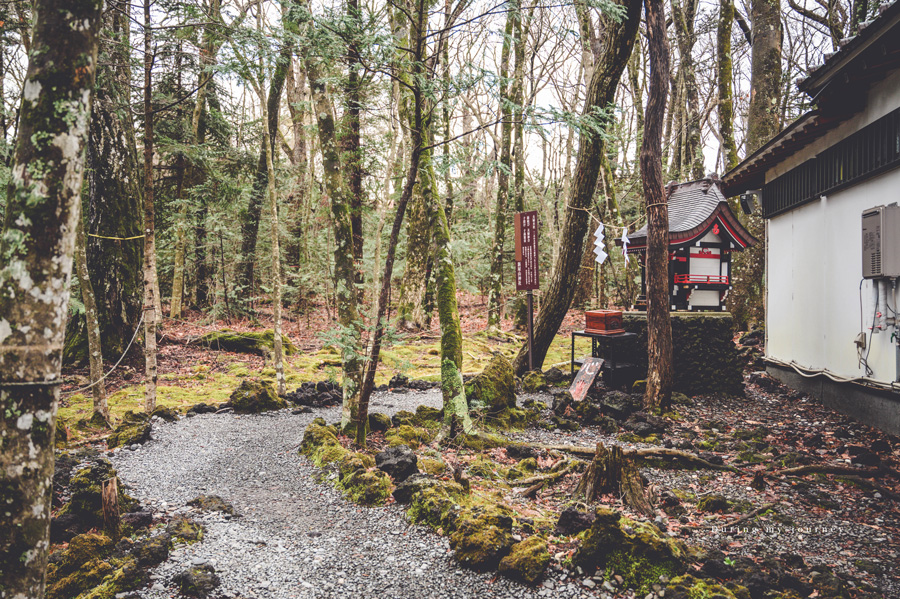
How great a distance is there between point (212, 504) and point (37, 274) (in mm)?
3008

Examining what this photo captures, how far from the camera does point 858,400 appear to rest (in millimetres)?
6844

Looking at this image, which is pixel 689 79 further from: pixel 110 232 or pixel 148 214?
pixel 110 232

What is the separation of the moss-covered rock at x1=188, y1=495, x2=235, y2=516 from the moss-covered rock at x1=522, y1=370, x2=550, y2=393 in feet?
18.7

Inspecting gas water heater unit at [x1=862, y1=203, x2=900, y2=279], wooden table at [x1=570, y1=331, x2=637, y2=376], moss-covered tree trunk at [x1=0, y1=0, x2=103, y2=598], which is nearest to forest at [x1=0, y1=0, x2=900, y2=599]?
moss-covered tree trunk at [x1=0, y1=0, x2=103, y2=598]

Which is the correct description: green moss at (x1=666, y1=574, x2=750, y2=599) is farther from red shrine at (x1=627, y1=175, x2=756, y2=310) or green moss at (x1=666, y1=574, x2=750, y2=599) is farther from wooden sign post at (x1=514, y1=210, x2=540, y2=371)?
wooden sign post at (x1=514, y1=210, x2=540, y2=371)

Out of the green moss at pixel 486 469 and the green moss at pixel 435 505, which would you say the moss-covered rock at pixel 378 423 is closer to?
the green moss at pixel 486 469

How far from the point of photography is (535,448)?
581 centimetres

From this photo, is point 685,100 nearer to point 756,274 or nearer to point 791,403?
point 756,274

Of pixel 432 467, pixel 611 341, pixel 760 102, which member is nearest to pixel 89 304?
pixel 432 467

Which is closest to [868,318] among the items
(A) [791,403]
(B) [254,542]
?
(A) [791,403]

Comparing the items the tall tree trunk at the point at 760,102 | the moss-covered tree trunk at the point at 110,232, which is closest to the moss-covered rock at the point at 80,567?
the moss-covered tree trunk at the point at 110,232

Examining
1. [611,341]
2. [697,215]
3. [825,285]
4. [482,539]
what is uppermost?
[697,215]

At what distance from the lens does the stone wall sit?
27.2ft

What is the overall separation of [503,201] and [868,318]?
991cm
